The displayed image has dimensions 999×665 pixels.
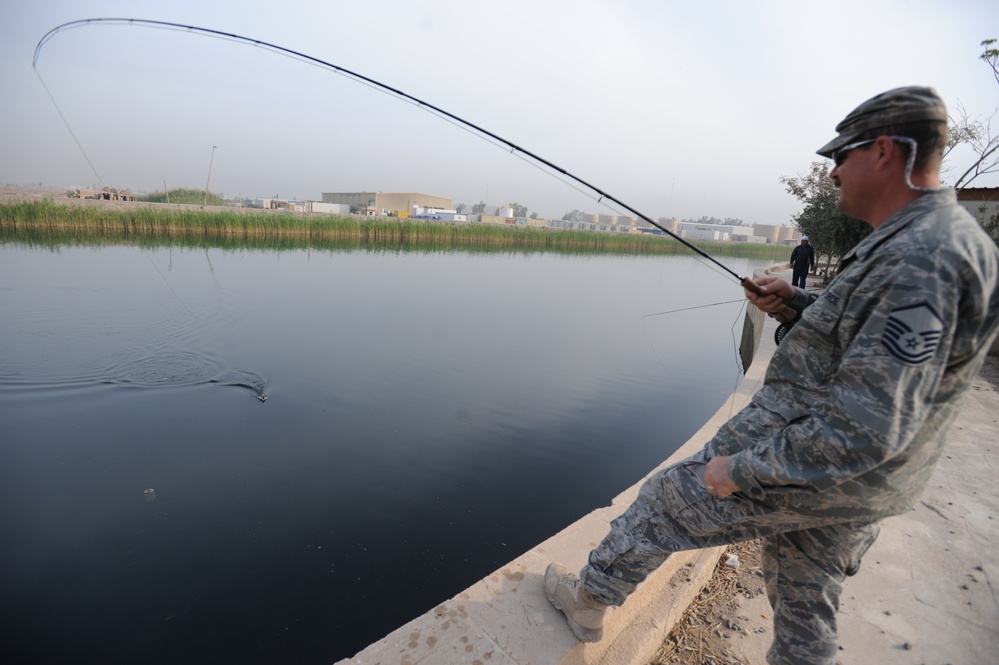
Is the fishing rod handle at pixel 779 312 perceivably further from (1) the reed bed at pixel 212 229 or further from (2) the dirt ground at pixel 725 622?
(1) the reed bed at pixel 212 229

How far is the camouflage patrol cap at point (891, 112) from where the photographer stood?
128 cm

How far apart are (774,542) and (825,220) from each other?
18.9 meters

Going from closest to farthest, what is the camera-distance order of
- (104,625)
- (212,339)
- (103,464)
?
(104,625) → (103,464) → (212,339)

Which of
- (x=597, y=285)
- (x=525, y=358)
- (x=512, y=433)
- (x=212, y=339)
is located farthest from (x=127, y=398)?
(x=597, y=285)

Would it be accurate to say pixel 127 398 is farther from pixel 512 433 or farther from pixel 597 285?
pixel 597 285

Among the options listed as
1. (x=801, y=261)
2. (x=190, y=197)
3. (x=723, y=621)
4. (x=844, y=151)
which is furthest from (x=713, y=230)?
(x=844, y=151)

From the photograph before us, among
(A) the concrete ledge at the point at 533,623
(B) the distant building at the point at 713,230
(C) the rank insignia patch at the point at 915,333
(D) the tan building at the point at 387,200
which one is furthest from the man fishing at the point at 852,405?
(B) the distant building at the point at 713,230

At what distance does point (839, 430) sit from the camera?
4.04ft

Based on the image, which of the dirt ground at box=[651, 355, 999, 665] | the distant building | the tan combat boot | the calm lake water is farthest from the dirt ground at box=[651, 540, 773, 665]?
the distant building

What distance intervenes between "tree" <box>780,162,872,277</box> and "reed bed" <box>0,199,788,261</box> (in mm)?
7804

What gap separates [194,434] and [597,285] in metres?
16.3

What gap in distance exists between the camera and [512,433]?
5656 mm

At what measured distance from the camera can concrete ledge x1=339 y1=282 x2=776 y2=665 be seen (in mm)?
1850

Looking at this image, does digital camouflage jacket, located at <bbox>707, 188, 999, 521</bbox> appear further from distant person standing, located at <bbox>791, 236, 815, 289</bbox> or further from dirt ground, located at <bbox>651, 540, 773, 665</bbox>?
distant person standing, located at <bbox>791, 236, 815, 289</bbox>
